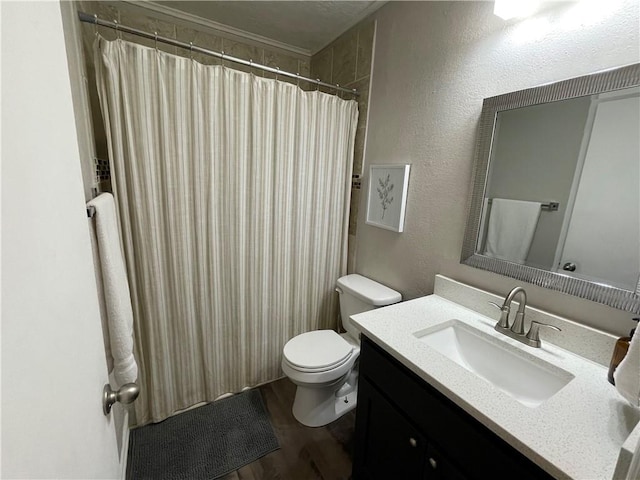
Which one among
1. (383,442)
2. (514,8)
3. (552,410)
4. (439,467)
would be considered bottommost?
(383,442)

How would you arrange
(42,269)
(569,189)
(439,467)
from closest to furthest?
(42,269)
(439,467)
(569,189)

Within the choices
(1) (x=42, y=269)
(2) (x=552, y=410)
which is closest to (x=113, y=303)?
(1) (x=42, y=269)

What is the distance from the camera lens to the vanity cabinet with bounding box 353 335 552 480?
729mm

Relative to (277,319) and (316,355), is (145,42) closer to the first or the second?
(277,319)

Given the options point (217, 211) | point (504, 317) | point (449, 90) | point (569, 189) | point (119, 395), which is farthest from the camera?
point (217, 211)

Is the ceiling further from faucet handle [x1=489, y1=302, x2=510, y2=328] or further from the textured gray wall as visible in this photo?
faucet handle [x1=489, y1=302, x2=510, y2=328]

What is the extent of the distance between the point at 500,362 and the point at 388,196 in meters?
1.03

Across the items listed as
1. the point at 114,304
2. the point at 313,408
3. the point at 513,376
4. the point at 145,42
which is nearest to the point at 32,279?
the point at 114,304

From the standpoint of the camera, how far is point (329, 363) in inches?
60.1

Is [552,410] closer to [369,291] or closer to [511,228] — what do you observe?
[511,228]

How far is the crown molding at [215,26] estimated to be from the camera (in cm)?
170

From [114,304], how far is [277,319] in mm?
1122

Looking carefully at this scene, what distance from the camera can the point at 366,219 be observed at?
1943 mm

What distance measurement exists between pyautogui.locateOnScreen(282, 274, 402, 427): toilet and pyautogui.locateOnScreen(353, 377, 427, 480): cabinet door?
0.35 m
